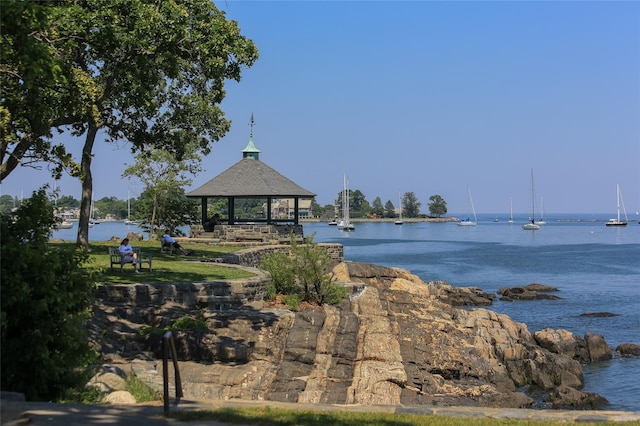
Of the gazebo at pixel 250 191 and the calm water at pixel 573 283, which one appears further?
the gazebo at pixel 250 191

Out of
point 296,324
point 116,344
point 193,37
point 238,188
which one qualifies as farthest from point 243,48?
point 238,188

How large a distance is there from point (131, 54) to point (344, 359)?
32.6 feet

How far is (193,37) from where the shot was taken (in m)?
19.3

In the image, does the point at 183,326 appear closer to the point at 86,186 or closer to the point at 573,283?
the point at 86,186

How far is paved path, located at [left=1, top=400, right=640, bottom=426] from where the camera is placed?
741 cm

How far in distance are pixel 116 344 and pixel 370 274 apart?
18.4 meters

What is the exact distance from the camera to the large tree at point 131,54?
17453 mm

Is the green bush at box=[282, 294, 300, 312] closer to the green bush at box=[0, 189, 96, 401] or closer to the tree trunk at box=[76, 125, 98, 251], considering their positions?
the tree trunk at box=[76, 125, 98, 251]

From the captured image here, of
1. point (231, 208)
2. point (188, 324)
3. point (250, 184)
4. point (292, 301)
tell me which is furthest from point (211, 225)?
point (188, 324)

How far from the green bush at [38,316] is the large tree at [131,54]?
6.27m

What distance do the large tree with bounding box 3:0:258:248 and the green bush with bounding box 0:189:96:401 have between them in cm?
627

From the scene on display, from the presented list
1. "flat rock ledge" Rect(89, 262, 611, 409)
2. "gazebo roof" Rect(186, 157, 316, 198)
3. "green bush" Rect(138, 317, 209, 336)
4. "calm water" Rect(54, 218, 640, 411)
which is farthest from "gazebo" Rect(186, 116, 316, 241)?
"green bush" Rect(138, 317, 209, 336)

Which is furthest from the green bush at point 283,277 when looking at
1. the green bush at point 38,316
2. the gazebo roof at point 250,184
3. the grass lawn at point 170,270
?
the gazebo roof at point 250,184

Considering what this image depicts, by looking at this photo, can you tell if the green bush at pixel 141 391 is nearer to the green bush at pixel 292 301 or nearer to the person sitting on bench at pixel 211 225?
the green bush at pixel 292 301
